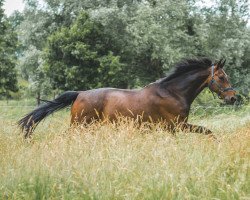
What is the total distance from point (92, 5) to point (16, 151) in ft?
80.7

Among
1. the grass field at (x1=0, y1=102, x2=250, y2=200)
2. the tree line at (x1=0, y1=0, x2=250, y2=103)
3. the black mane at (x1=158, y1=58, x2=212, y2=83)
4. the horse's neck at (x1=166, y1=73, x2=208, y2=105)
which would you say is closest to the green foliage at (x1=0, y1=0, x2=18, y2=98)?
the tree line at (x1=0, y1=0, x2=250, y2=103)

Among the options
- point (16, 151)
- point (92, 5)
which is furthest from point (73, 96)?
point (92, 5)

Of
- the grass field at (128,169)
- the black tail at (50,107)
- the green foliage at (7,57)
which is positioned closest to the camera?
the grass field at (128,169)

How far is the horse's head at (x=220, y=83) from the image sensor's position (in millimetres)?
9398

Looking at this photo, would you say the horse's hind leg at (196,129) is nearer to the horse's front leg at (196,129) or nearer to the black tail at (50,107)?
the horse's front leg at (196,129)

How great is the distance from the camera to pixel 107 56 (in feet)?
91.0

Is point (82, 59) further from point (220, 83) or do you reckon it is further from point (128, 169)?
point (128, 169)

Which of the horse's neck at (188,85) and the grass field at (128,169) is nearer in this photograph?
the grass field at (128,169)

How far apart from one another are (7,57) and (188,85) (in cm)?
2267

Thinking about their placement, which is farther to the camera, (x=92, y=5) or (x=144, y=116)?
(x=92, y=5)

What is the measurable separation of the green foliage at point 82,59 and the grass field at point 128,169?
20.3 meters

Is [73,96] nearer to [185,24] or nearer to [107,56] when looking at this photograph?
[107,56]

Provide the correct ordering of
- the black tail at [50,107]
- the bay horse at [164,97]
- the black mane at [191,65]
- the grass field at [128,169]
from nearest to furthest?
1. the grass field at [128,169]
2. the bay horse at [164,97]
3. the black mane at [191,65]
4. the black tail at [50,107]

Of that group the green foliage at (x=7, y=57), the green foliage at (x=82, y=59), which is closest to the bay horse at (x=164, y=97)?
the green foliage at (x=82, y=59)
